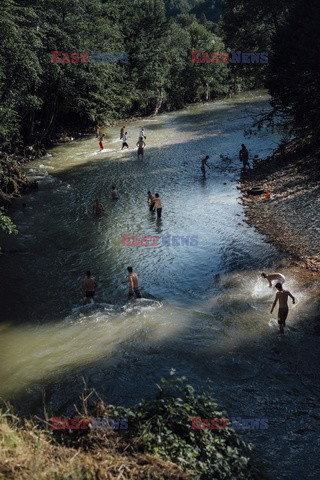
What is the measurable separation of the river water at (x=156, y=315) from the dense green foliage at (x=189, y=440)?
1090mm

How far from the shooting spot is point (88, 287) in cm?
1354

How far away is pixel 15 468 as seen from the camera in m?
4.85

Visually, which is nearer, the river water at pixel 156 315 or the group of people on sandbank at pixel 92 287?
the river water at pixel 156 315

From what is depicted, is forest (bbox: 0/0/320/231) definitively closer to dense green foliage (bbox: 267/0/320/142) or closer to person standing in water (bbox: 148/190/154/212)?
dense green foliage (bbox: 267/0/320/142)

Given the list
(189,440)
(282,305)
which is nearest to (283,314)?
(282,305)

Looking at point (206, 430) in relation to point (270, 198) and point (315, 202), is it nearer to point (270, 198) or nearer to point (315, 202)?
point (315, 202)

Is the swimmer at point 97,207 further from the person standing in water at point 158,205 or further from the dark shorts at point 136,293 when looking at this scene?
the dark shorts at point 136,293

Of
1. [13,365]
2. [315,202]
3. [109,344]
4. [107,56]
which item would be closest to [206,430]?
[109,344]

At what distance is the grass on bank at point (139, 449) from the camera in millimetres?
5027

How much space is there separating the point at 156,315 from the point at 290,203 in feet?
35.5

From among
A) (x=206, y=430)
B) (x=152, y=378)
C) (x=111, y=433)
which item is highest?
(x=111, y=433)

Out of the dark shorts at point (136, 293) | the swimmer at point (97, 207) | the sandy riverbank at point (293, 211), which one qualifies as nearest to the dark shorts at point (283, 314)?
the sandy riverbank at point (293, 211)

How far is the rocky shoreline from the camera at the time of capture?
1600cm

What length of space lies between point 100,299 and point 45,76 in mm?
25380
